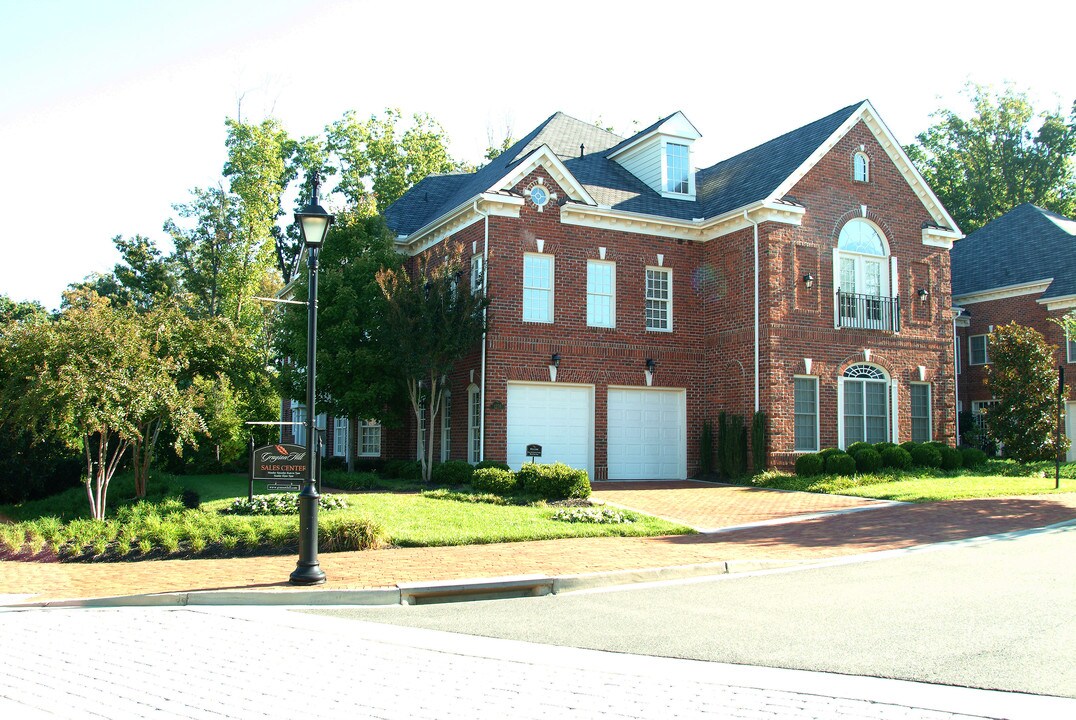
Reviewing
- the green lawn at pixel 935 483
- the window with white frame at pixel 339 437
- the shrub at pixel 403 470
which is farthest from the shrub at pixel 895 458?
the window with white frame at pixel 339 437

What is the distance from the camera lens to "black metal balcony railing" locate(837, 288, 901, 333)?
23969mm

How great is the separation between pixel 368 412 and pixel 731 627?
16.8 metres

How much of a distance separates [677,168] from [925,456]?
34.8 feet

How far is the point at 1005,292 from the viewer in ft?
Answer: 108

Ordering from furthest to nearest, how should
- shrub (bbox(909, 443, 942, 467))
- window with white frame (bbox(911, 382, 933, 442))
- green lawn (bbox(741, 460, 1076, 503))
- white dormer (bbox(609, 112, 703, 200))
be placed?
white dormer (bbox(609, 112, 703, 200)), window with white frame (bbox(911, 382, 933, 442)), shrub (bbox(909, 443, 942, 467)), green lawn (bbox(741, 460, 1076, 503))

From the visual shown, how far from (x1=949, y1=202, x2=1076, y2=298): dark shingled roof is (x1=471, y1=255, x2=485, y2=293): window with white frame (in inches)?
817

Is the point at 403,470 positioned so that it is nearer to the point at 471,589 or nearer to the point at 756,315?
the point at 756,315

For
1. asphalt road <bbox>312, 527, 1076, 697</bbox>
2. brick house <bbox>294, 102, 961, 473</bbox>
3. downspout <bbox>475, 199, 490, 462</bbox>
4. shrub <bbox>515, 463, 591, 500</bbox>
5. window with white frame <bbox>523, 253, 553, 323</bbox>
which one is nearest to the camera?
asphalt road <bbox>312, 527, 1076, 697</bbox>

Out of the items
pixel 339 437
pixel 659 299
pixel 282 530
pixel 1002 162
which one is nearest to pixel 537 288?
pixel 659 299

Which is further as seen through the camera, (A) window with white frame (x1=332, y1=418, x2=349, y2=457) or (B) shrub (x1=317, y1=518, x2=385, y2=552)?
(A) window with white frame (x1=332, y1=418, x2=349, y2=457)

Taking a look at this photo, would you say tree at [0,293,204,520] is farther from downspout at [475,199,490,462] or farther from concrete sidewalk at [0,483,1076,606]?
downspout at [475,199,490,462]

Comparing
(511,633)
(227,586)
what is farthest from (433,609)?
(227,586)

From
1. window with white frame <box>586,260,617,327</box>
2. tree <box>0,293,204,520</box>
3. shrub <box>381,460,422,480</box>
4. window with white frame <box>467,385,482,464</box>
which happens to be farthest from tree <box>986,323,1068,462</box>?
tree <box>0,293,204,520</box>

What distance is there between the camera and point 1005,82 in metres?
51.5
